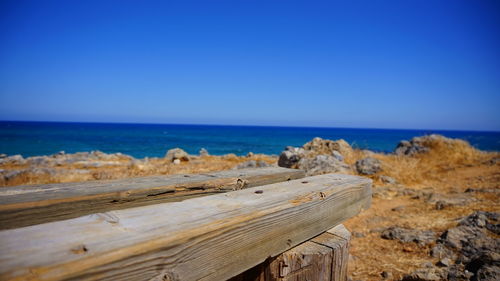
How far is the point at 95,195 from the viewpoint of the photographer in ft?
3.65

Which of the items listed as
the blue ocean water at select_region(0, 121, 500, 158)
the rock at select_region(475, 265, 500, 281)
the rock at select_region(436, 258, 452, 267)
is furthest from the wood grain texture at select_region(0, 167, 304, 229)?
the blue ocean water at select_region(0, 121, 500, 158)

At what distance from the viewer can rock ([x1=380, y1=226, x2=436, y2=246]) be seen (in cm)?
356

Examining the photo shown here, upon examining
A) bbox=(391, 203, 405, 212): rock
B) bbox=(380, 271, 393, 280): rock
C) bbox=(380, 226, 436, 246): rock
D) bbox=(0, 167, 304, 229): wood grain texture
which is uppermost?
bbox=(0, 167, 304, 229): wood grain texture

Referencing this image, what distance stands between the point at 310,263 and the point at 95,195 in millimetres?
990

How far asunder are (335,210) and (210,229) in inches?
32.1

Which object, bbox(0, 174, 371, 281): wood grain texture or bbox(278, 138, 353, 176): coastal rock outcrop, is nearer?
bbox(0, 174, 371, 281): wood grain texture

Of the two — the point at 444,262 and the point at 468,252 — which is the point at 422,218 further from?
the point at 444,262

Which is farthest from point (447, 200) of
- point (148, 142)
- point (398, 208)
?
point (148, 142)

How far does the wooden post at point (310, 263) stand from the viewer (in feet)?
3.92

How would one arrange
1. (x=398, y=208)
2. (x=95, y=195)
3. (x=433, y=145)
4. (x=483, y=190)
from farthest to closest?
(x=433, y=145) < (x=483, y=190) < (x=398, y=208) < (x=95, y=195)

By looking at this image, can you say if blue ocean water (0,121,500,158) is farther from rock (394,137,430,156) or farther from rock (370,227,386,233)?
rock (370,227,386,233)

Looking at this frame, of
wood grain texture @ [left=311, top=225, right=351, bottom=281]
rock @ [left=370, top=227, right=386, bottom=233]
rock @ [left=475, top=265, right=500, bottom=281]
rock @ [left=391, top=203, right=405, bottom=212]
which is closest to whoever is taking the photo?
wood grain texture @ [left=311, top=225, right=351, bottom=281]

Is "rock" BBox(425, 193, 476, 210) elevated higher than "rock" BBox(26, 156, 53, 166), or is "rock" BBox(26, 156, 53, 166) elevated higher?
"rock" BBox(425, 193, 476, 210)

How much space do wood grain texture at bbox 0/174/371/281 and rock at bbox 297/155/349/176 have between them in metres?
6.05
